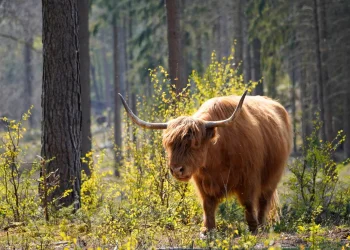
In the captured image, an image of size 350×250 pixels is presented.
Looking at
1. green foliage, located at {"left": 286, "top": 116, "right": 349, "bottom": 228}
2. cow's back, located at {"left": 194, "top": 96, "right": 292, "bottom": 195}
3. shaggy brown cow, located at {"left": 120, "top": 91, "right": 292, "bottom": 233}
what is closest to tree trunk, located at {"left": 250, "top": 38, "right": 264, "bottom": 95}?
green foliage, located at {"left": 286, "top": 116, "right": 349, "bottom": 228}

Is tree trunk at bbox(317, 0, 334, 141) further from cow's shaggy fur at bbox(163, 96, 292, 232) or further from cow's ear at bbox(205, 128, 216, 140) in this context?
cow's ear at bbox(205, 128, 216, 140)

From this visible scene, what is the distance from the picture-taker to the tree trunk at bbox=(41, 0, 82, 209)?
468 inches

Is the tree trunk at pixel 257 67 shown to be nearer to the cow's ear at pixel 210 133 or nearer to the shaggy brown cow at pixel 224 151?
the shaggy brown cow at pixel 224 151

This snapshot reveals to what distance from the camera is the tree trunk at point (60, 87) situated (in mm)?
11875

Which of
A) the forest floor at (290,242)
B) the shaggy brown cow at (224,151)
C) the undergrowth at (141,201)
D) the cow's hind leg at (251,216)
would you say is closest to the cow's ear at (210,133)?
the shaggy brown cow at (224,151)

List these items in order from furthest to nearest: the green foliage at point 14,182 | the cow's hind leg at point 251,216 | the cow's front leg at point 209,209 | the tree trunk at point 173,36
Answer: the tree trunk at point 173,36, the green foliage at point 14,182, the cow's hind leg at point 251,216, the cow's front leg at point 209,209

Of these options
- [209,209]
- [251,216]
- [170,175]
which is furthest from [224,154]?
[170,175]

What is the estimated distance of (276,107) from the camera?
12406mm

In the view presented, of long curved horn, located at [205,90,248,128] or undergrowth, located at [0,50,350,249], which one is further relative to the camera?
long curved horn, located at [205,90,248,128]

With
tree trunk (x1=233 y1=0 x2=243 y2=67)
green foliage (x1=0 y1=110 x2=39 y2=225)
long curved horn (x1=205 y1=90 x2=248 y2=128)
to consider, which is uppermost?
tree trunk (x1=233 y1=0 x2=243 y2=67)

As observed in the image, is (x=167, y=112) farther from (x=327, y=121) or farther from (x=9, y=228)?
(x=327, y=121)

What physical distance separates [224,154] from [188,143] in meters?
0.83

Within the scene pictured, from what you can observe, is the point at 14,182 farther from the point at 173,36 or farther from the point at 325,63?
the point at 325,63

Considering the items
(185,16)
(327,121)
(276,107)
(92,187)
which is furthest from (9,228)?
(185,16)
